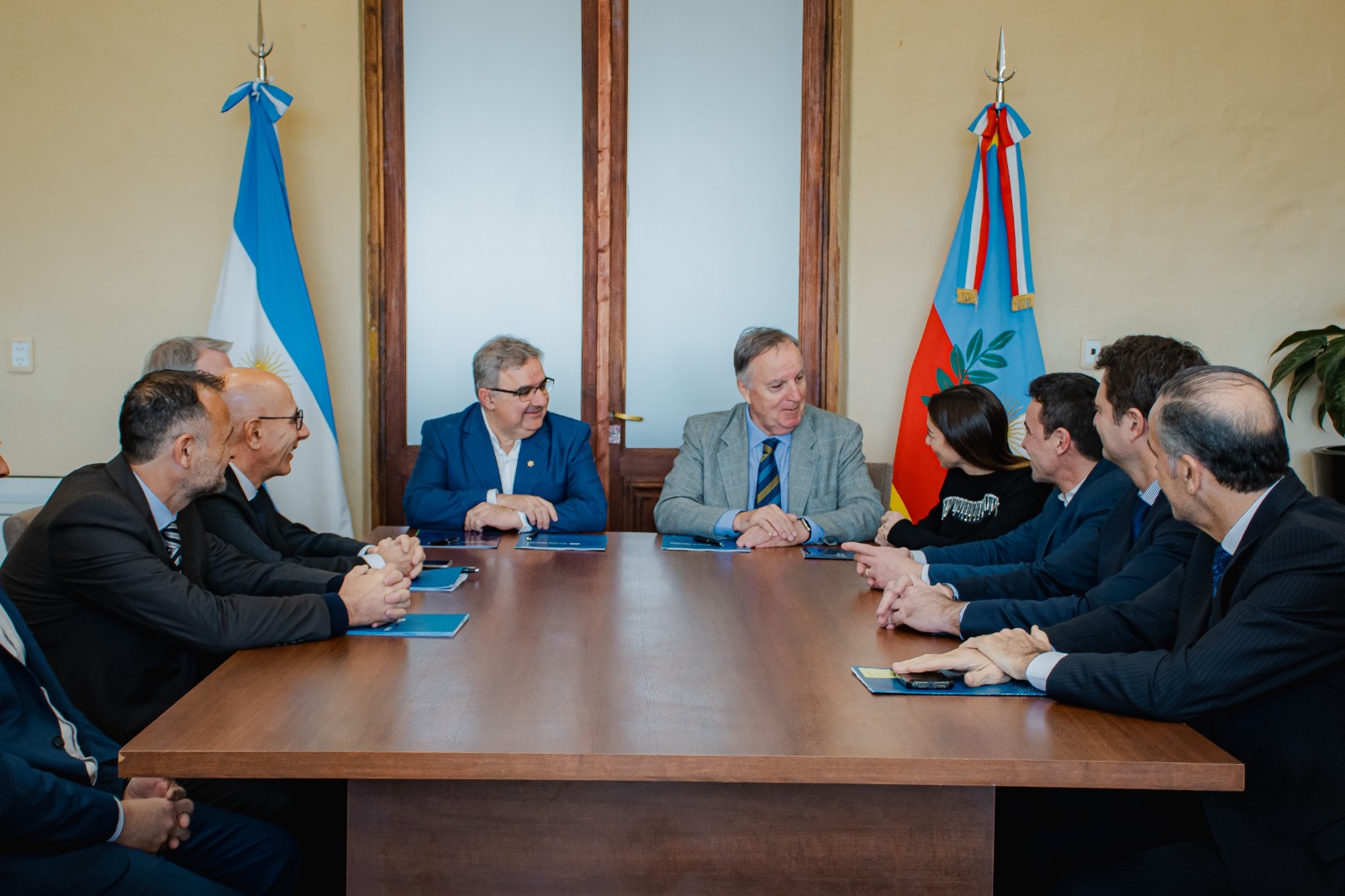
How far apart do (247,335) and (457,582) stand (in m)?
2.28

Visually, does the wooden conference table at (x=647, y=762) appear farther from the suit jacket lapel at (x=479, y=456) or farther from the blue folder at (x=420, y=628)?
the suit jacket lapel at (x=479, y=456)

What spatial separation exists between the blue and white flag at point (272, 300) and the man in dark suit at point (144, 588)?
2.24 metres

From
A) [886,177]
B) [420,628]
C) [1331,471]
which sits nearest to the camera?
[420,628]

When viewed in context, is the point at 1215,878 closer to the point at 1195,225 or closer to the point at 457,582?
the point at 457,582

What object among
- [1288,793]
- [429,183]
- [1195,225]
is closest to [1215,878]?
[1288,793]

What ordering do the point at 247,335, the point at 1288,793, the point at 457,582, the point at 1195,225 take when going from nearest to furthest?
the point at 1288,793 < the point at 457,582 < the point at 247,335 < the point at 1195,225

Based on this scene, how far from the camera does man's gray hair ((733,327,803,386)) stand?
3854 mm

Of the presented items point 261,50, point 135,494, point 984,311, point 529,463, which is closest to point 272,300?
point 261,50

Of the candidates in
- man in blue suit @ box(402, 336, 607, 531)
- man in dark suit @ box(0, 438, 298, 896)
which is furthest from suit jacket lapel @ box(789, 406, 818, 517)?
man in dark suit @ box(0, 438, 298, 896)

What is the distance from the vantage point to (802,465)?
12.6ft

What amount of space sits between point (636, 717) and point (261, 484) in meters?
1.85

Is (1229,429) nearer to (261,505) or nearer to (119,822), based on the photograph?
(119,822)

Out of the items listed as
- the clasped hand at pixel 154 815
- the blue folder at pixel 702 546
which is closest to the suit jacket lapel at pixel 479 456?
the blue folder at pixel 702 546

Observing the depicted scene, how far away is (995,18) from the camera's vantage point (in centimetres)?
476
